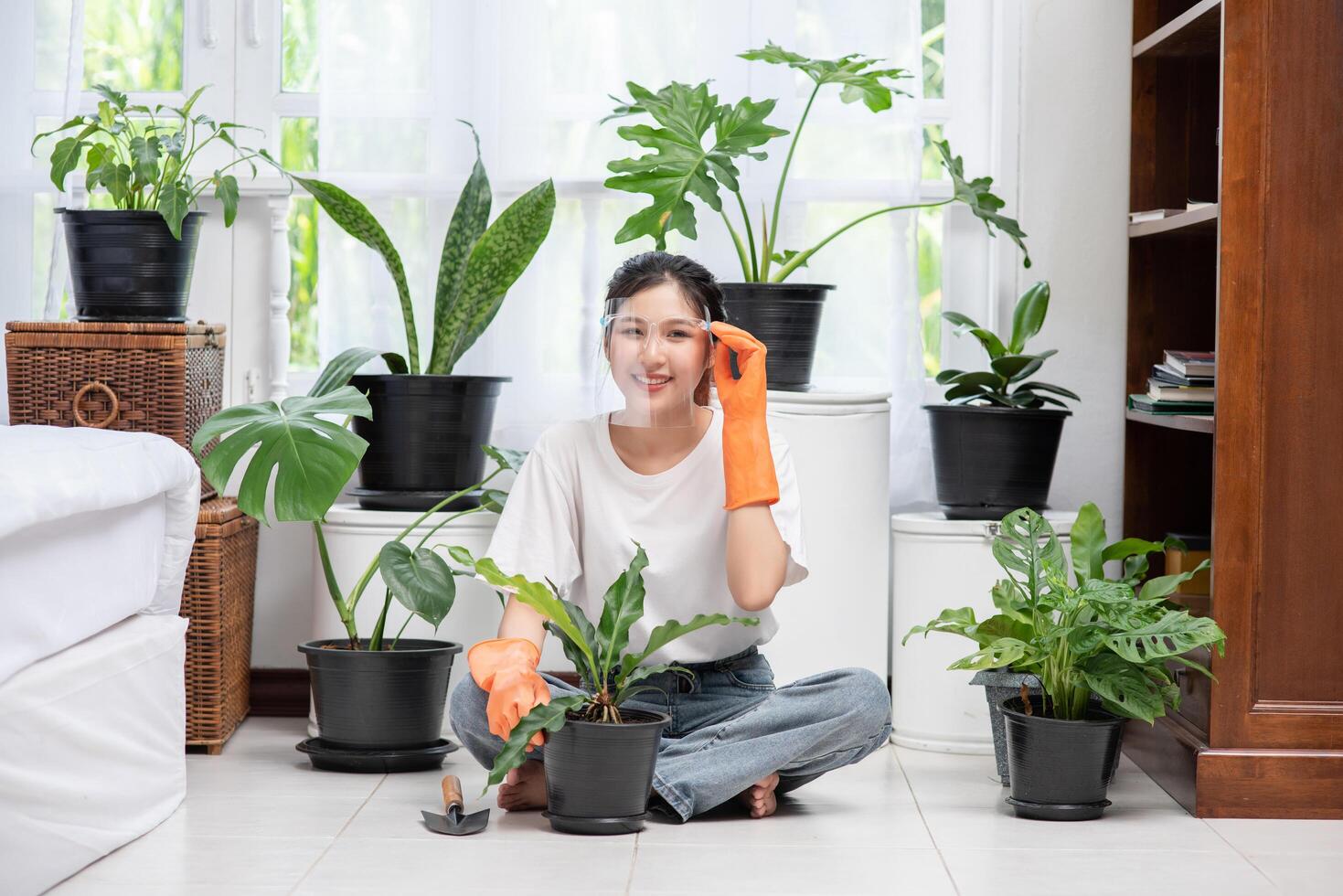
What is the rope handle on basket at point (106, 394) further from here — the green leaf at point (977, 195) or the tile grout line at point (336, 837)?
the green leaf at point (977, 195)

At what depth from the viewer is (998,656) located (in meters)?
2.04

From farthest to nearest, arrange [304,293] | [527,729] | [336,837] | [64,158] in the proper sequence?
[304,293], [64,158], [336,837], [527,729]

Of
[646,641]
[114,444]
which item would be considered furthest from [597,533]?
[114,444]

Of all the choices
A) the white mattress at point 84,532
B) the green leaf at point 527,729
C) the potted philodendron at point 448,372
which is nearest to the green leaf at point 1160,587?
the green leaf at point 527,729

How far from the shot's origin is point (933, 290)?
280cm

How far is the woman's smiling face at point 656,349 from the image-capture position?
76.7 inches

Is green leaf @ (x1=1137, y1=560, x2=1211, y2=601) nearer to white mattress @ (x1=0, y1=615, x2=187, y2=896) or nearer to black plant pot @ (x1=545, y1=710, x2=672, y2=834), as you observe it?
black plant pot @ (x1=545, y1=710, x2=672, y2=834)

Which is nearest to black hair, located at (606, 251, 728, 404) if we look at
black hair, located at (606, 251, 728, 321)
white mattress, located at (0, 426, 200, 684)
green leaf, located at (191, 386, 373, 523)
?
black hair, located at (606, 251, 728, 321)

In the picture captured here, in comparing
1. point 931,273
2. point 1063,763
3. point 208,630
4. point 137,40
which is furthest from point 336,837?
point 137,40

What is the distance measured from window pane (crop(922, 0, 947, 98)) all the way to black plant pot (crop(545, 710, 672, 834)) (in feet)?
4.96

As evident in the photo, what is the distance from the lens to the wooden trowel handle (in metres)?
1.92

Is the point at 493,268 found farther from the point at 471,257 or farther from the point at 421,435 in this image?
the point at 421,435

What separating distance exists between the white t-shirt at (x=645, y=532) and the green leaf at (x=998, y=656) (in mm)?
277

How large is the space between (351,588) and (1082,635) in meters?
1.28
